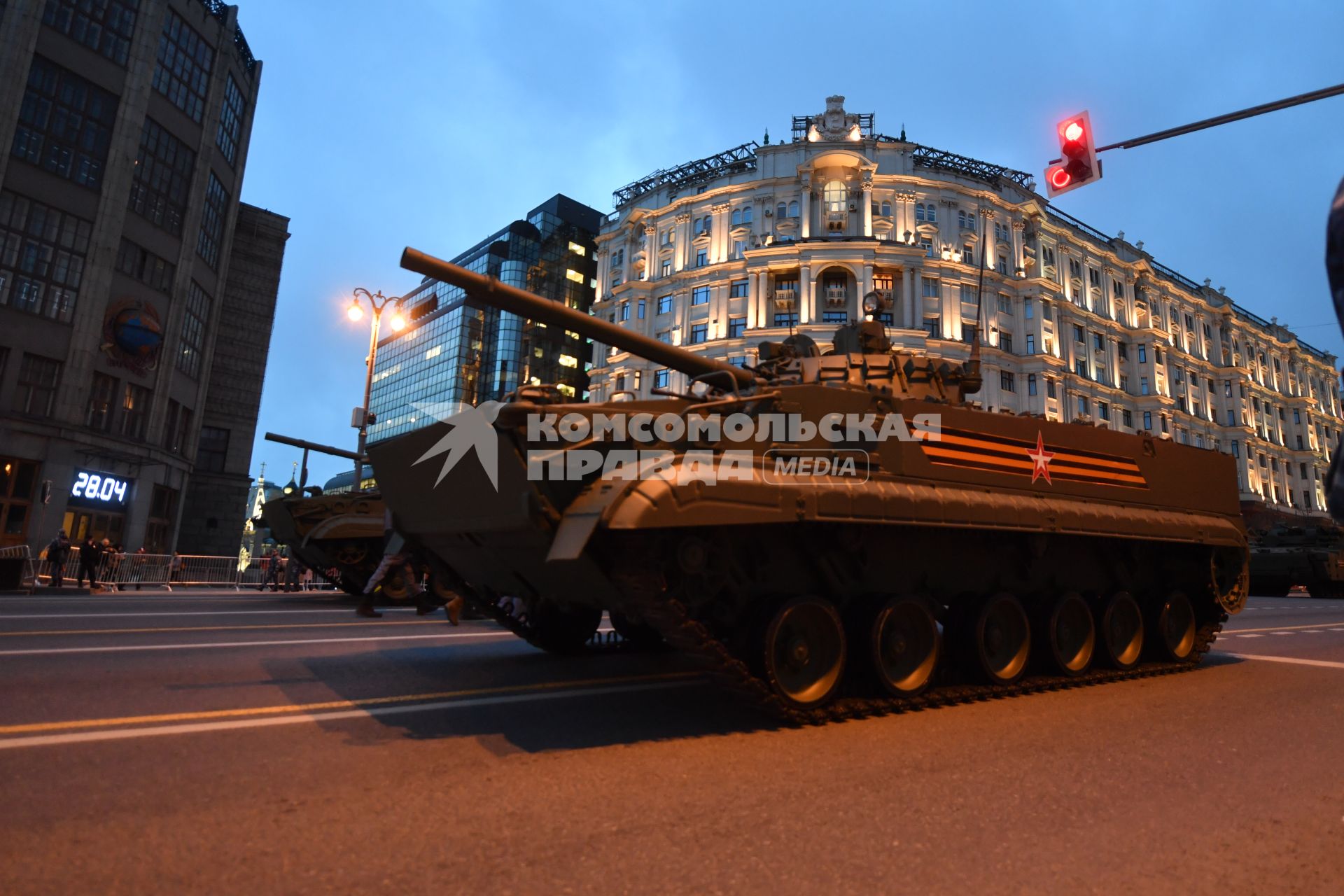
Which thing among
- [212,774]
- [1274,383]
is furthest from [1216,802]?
[1274,383]

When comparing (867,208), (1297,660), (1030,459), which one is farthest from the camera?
(867,208)

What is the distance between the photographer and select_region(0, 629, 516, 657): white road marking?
313 inches

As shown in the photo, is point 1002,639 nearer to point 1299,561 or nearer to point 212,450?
point 1299,561

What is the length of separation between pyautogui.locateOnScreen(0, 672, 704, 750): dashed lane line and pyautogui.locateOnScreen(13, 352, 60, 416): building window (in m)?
27.4

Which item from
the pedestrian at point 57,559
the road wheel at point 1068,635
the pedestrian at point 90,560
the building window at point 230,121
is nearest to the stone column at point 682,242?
the building window at point 230,121

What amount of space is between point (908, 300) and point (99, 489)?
43.0m

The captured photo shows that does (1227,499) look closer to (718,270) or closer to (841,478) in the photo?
(841,478)

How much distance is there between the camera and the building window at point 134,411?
97.3 feet

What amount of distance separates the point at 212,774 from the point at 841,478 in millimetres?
4444

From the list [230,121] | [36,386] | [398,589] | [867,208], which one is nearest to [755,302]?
[867,208]

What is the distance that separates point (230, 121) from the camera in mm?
36406

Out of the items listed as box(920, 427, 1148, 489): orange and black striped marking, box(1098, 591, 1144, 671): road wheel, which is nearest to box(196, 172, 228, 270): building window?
box(920, 427, 1148, 489): orange and black striped marking

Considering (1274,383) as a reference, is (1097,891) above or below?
below

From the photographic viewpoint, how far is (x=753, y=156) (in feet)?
191
